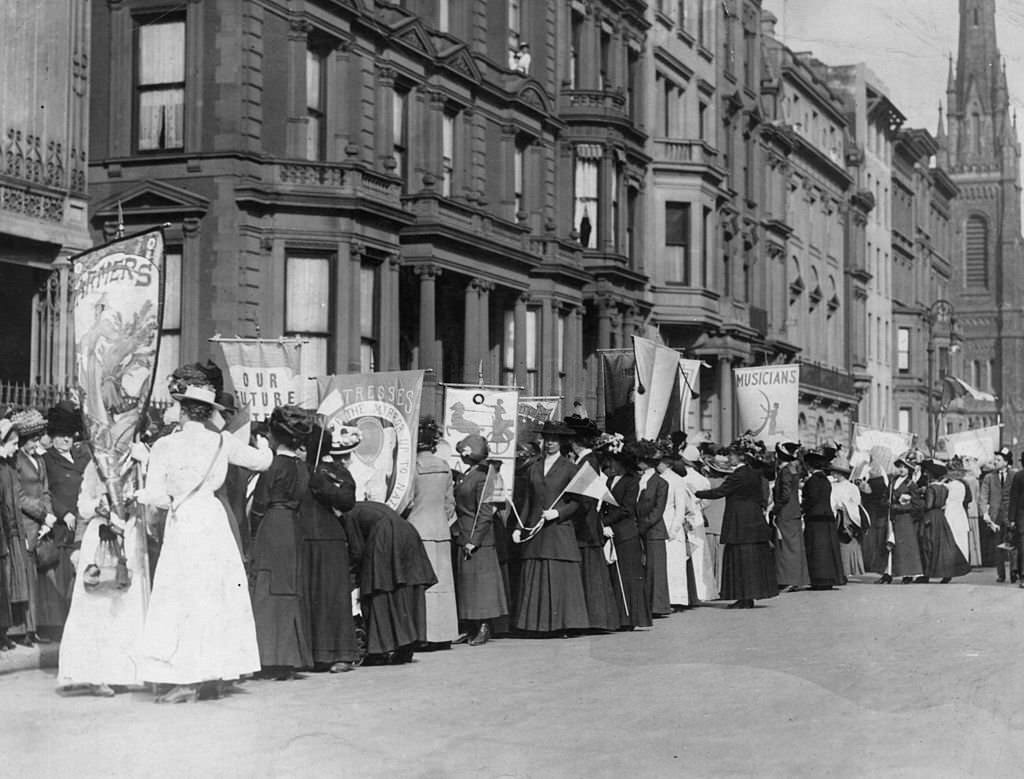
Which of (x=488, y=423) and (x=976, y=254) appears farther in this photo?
(x=976, y=254)

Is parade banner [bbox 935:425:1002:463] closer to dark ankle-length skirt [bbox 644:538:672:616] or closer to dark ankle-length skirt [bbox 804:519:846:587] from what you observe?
dark ankle-length skirt [bbox 804:519:846:587]

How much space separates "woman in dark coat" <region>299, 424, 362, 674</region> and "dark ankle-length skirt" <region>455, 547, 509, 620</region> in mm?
2631

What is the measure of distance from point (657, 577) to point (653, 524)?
664 mm

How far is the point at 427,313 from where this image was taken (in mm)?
29516

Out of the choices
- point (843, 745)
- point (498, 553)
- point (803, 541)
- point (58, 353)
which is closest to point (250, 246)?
point (58, 353)

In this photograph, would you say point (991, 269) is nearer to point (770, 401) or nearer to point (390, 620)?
point (770, 401)

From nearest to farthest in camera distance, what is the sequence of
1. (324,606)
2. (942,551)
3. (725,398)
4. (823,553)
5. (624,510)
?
1. (324,606)
2. (624,510)
3. (823,553)
4. (942,551)
5. (725,398)

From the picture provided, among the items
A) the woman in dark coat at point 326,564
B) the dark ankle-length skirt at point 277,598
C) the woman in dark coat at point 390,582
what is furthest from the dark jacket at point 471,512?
the dark ankle-length skirt at point 277,598

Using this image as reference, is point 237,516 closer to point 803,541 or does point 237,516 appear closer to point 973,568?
point 803,541

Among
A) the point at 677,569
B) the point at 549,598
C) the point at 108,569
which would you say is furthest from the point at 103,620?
the point at 677,569

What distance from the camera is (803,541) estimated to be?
21844mm

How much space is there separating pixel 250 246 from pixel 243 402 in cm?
1065

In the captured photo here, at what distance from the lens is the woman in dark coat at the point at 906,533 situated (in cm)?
2334

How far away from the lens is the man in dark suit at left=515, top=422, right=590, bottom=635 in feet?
49.4
